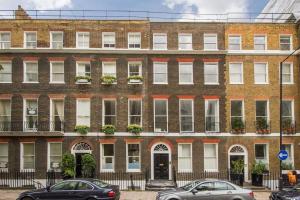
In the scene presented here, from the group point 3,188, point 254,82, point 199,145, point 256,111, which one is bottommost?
point 3,188

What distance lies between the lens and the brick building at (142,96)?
36.1m

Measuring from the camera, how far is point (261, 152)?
3700 cm

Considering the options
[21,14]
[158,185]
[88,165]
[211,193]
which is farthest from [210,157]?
[21,14]

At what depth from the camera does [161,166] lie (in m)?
36.4

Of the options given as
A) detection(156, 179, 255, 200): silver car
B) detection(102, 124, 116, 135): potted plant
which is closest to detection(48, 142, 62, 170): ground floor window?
detection(102, 124, 116, 135): potted plant

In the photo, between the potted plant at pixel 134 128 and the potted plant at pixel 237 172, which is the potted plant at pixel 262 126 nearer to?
the potted plant at pixel 237 172

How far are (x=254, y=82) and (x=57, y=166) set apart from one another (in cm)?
1709

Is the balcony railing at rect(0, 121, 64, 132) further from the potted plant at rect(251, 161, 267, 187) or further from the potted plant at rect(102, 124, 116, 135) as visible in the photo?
the potted plant at rect(251, 161, 267, 187)

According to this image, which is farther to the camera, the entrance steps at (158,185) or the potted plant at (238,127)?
the potted plant at (238,127)

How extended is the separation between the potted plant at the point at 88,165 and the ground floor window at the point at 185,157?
6.78 meters

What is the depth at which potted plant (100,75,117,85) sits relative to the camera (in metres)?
36.3

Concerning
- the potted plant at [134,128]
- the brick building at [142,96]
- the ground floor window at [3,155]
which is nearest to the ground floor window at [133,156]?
the brick building at [142,96]

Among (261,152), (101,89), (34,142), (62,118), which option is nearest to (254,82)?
(261,152)

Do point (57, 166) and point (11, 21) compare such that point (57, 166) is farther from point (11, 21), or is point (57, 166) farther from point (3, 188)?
point (11, 21)
